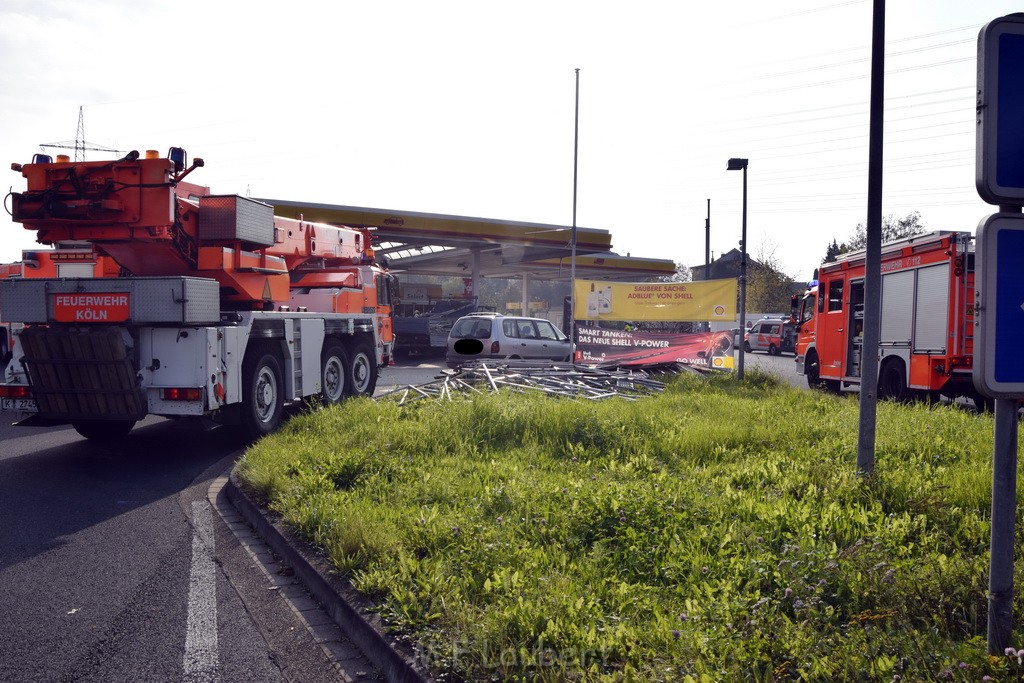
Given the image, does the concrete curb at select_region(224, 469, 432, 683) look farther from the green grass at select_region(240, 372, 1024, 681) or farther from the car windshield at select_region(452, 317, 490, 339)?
the car windshield at select_region(452, 317, 490, 339)

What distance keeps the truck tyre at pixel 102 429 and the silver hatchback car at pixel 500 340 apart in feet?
27.8

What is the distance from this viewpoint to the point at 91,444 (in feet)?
34.9

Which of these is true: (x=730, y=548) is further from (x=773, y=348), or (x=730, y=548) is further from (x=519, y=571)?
(x=773, y=348)

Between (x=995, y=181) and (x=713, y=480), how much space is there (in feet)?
14.0

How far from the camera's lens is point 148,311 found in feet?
30.1

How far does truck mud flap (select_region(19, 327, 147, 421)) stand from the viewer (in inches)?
358

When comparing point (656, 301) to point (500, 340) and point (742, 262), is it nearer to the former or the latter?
point (742, 262)

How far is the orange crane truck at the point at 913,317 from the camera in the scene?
523 inches

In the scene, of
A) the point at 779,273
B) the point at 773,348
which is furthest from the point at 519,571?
the point at 779,273

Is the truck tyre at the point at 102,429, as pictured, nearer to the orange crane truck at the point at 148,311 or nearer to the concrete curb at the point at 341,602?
the orange crane truck at the point at 148,311

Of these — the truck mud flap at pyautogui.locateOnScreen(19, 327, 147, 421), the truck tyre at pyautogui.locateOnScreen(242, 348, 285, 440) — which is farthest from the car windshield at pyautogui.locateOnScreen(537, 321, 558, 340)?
the truck mud flap at pyautogui.locateOnScreen(19, 327, 147, 421)

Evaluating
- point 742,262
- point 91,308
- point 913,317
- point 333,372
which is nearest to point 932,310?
point 913,317

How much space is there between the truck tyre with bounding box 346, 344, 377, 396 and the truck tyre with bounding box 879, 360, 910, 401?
900 centimetres

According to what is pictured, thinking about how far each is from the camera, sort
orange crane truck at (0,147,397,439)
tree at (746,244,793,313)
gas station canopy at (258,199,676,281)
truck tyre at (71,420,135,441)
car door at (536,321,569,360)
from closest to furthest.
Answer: orange crane truck at (0,147,397,439)
truck tyre at (71,420,135,441)
car door at (536,321,569,360)
gas station canopy at (258,199,676,281)
tree at (746,244,793,313)
